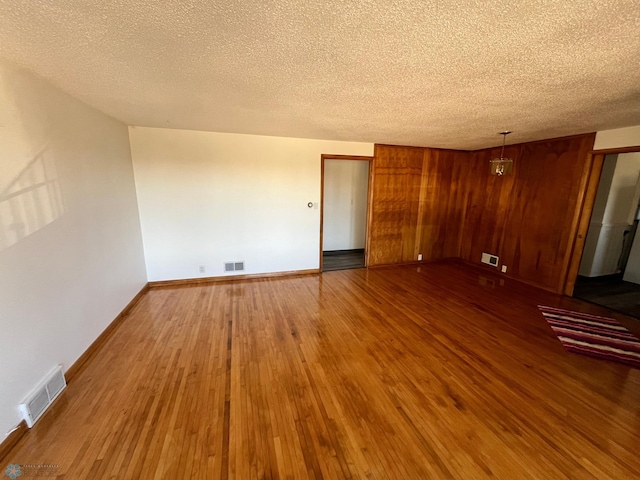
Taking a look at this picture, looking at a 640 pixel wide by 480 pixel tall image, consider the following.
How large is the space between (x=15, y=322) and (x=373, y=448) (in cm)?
234

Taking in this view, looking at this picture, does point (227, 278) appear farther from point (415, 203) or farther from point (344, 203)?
point (415, 203)

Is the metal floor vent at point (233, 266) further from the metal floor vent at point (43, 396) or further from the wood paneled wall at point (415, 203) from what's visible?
the wood paneled wall at point (415, 203)

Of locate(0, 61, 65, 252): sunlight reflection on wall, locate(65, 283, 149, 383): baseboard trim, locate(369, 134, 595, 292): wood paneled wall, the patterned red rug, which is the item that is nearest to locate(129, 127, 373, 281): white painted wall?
locate(65, 283, 149, 383): baseboard trim

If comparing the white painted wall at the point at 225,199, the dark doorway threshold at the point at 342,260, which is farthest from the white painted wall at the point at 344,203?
the white painted wall at the point at 225,199

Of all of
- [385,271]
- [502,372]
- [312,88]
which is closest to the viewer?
[312,88]

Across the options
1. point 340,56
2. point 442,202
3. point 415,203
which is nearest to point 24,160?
point 340,56

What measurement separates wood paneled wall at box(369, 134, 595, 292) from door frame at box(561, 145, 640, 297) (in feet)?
0.16

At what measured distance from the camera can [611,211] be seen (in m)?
4.17

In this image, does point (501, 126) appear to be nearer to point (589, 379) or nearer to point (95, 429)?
point (589, 379)

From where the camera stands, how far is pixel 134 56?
5.01 ft

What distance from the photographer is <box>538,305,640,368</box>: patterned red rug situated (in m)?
2.38

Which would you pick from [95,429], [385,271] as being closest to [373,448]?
[95,429]

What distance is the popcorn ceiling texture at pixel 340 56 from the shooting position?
1.11 metres

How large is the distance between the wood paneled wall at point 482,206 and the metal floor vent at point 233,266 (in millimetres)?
2432
